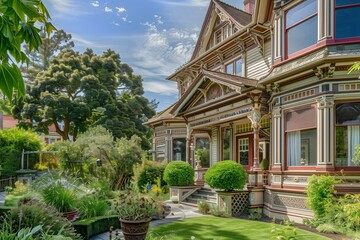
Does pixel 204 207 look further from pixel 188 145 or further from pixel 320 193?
pixel 188 145

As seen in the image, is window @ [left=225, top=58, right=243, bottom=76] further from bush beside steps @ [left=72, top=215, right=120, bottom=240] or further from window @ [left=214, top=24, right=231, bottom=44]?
bush beside steps @ [left=72, top=215, right=120, bottom=240]

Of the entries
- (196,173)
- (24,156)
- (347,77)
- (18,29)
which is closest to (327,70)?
(347,77)

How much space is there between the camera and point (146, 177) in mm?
17453

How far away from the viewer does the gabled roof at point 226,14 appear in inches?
651

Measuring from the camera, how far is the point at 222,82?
13711 mm

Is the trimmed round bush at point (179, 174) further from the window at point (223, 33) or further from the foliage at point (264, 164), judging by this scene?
the window at point (223, 33)

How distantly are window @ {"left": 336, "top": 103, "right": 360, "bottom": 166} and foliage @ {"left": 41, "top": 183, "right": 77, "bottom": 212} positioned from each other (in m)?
8.06

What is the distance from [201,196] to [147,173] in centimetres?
404

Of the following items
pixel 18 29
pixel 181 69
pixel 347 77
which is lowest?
pixel 18 29

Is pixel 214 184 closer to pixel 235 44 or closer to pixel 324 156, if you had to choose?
pixel 324 156

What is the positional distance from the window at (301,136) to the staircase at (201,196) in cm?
411

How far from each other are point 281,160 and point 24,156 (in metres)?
16.6

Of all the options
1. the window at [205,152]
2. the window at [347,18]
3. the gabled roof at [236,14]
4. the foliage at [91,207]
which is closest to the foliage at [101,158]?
the window at [205,152]

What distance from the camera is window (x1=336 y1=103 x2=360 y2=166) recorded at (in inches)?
386
